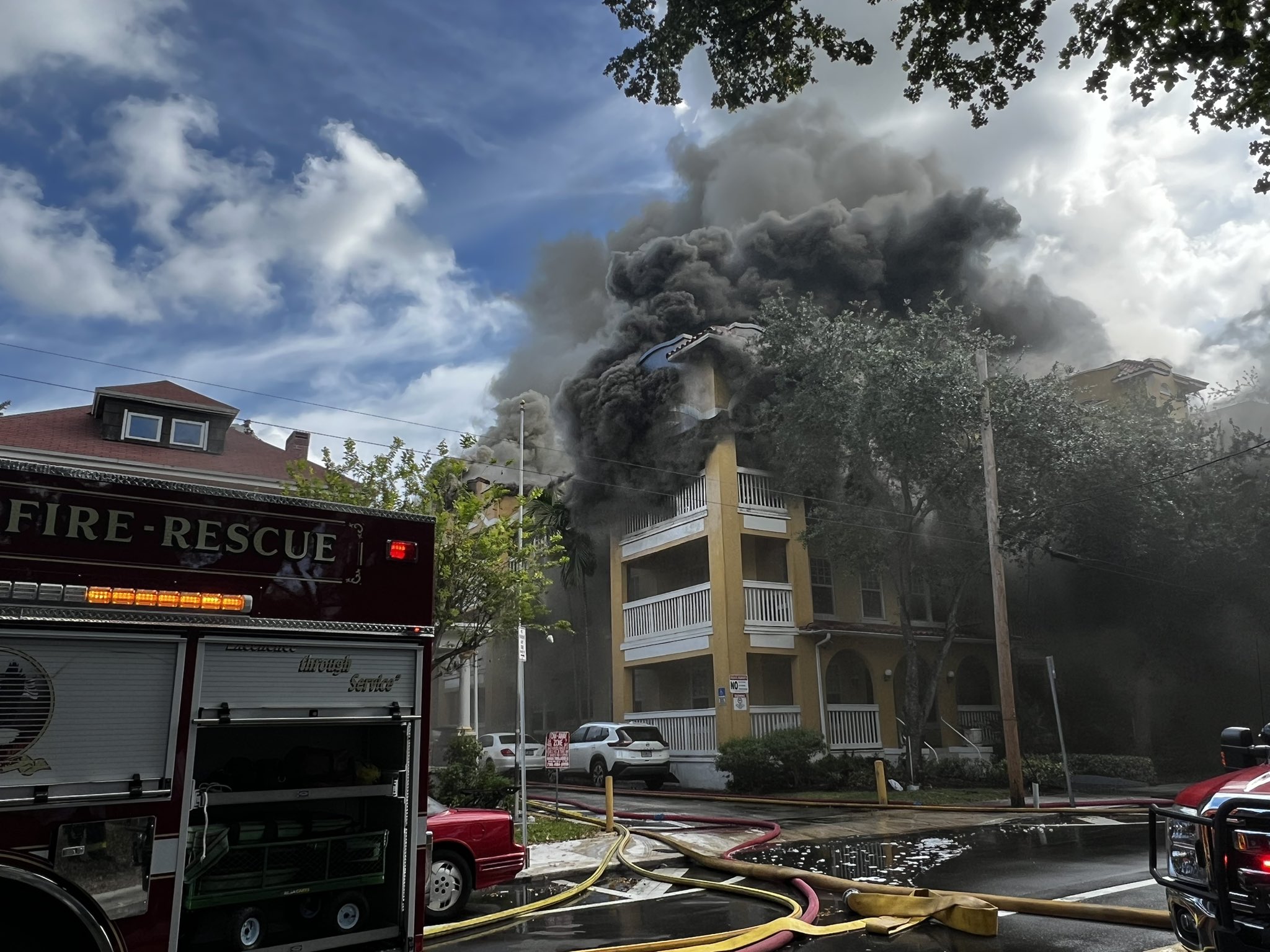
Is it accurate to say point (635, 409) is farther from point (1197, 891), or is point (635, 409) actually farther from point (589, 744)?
point (1197, 891)

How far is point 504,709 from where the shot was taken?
3778cm

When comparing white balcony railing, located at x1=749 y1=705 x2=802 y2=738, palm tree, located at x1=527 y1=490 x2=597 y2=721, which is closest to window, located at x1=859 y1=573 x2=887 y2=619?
white balcony railing, located at x1=749 y1=705 x2=802 y2=738

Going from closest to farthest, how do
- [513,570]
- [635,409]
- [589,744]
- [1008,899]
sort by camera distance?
[1008,899] → [513,570] → [589,744] → [635,409]

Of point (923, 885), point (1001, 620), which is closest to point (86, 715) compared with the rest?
point (923, 885)

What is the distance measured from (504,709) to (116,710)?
34565mm

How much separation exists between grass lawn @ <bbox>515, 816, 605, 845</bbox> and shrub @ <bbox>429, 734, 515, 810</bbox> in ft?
1.87

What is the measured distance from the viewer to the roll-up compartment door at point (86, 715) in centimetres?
412

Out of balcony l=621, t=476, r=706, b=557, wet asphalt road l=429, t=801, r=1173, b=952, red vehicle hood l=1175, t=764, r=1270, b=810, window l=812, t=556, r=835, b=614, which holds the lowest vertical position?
wet asphalt road l=429, t=801, r=1173, b=952

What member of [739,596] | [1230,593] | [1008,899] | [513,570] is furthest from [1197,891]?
[1230,593]

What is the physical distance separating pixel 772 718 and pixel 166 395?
18.4 m

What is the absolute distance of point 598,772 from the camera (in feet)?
72.4

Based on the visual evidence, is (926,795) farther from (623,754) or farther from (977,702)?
(977,702)

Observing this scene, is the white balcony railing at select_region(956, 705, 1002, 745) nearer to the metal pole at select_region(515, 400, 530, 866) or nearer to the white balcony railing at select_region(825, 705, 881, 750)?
the white balcony railing at select_region(825, 705, 881, 750)

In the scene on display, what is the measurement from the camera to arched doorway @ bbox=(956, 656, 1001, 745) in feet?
87.8
